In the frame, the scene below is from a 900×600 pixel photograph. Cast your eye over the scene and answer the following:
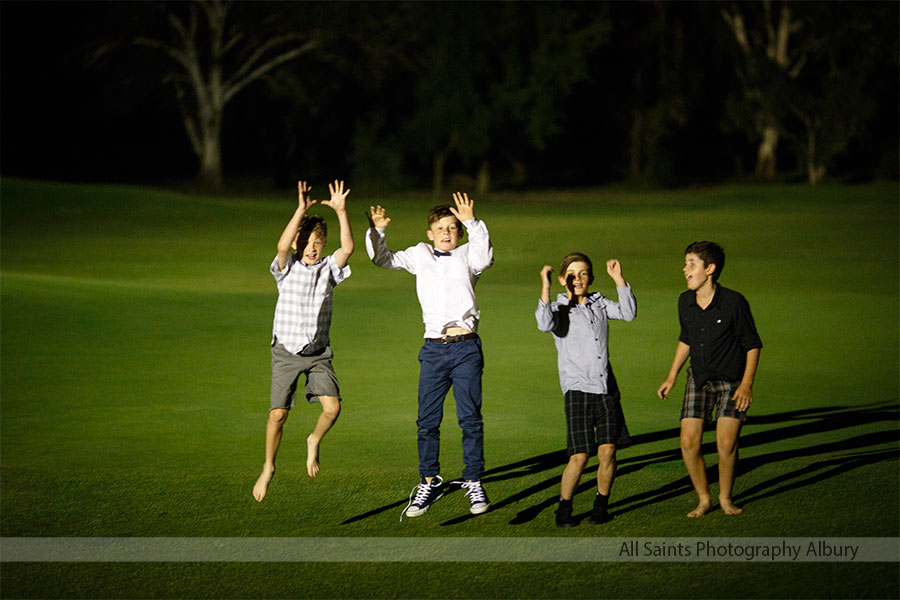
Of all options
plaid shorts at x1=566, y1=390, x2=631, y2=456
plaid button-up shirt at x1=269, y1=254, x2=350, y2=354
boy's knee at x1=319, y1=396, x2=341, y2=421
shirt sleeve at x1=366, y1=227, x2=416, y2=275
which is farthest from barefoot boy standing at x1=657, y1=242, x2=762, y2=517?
plaid button-up shirt at x1=269, y1=254, x2=350, y2=354

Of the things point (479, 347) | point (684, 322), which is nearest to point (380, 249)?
point (479, 347)

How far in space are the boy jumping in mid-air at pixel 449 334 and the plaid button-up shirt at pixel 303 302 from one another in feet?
1.11

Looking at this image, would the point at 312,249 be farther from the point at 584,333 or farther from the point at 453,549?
the point at 453,549

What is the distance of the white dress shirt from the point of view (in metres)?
6.86

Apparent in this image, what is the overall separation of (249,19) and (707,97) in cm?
2629

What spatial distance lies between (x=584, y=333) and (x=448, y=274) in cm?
92

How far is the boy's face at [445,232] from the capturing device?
22.6 feet

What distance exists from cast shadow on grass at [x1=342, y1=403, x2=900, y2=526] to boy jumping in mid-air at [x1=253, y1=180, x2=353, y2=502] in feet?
2.54

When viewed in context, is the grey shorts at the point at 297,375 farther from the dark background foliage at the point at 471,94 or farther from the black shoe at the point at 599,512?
the dark background foliage at the point at 471,94

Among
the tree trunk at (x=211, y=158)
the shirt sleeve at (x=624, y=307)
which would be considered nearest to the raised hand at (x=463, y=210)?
the shirt sleeve at (x=624, y=307)

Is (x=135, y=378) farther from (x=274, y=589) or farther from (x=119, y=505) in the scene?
(x=274, y=589)

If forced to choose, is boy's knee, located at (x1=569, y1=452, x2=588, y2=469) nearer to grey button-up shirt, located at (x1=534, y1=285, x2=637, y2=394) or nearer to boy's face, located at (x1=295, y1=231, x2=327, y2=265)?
grey button-up shirt, located at (x1=534, y1=285, x2=637, y2=394)

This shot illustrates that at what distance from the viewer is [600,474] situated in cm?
645

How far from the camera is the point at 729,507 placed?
6664mm
